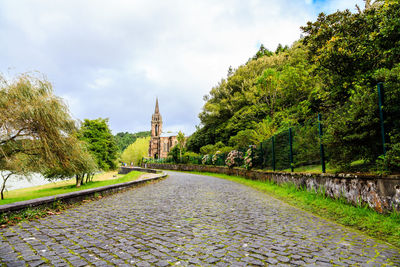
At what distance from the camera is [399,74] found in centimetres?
441

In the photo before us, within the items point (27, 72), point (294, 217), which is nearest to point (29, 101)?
point (27, 72)

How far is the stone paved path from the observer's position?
104 inches

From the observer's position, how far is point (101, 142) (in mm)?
29734

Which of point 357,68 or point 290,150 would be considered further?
point 290,150

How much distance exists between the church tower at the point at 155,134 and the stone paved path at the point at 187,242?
276 ft

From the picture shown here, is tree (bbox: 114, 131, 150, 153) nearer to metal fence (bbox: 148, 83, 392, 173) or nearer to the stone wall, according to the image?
metal fence (bbox: 148, 83, 392, 173)

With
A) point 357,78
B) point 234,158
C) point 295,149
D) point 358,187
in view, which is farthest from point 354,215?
point 234,158

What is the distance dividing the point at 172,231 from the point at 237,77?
3768 cm

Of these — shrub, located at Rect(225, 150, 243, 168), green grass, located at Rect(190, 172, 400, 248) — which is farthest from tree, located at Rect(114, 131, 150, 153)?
green grass, located at Rect(190, 172, 400, 248)

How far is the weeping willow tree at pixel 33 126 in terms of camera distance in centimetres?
909

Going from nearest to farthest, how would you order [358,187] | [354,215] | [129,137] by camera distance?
[354,215]
[358,187]
[129,137]

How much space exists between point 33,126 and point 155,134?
84619 mm

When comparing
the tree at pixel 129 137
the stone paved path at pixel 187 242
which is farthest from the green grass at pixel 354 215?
the tree at pixel 129 137

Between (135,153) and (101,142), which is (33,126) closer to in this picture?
(101,142)
